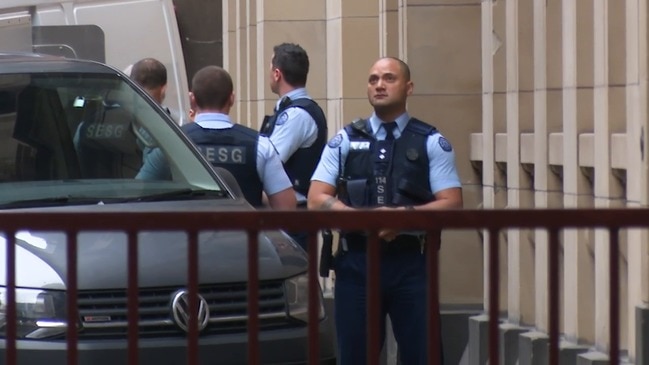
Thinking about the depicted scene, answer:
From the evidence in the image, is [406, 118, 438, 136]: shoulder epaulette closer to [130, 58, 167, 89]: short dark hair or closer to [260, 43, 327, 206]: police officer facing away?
[260, 43, 327, 206]: police officer facing away

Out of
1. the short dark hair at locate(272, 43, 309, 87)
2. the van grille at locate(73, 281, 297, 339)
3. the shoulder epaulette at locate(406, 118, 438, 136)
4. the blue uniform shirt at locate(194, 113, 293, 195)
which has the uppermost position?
the short dark hair at locate(272, 43, 309, 87)

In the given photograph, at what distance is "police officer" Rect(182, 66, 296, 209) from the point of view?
8.37 m

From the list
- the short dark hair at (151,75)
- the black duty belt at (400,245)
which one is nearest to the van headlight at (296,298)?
the black duty belt at (400,245)

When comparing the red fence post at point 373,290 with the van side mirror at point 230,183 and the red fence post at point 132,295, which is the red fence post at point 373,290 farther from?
the van side mirror at point 230,183

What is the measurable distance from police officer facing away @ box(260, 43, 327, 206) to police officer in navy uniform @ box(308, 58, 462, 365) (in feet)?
5.79


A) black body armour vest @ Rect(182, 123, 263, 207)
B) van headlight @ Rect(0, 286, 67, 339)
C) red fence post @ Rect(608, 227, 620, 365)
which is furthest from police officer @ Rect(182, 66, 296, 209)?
red fence post @ Rect(608, 227, 620, 365)

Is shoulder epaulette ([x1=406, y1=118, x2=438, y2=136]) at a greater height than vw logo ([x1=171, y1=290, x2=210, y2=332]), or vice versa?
shoulder epaulette ([x1=406, y1=118, x2=438, y2=136])

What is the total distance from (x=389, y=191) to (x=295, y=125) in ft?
7.04

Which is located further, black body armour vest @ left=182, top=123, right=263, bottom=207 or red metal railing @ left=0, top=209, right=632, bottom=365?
black body armour vest @ left=182, top=123, right=263, bottom=207

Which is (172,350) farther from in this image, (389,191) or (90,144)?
(90,144)

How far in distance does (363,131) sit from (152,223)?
9.40ft

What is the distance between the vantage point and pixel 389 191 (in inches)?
282

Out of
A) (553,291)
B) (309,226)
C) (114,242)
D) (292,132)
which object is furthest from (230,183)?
(553,291)

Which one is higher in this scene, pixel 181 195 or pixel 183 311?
pixel 181 195
